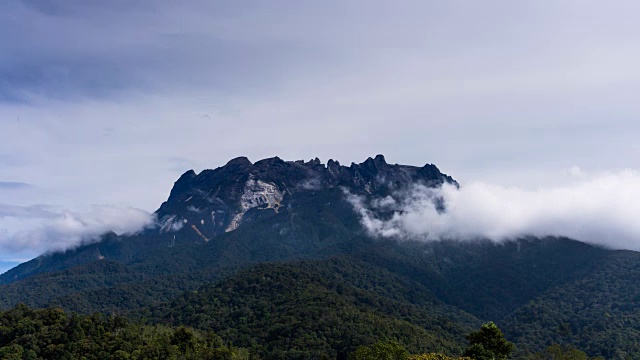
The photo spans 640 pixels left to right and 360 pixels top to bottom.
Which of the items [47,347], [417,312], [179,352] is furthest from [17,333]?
[417,312]

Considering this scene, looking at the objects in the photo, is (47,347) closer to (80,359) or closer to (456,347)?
(80,359)

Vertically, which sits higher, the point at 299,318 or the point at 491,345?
the point at 491,345

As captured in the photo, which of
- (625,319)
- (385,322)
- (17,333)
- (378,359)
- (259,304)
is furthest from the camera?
(625,319)

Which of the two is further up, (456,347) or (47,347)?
(47,347)

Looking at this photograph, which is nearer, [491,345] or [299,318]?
[491,345]

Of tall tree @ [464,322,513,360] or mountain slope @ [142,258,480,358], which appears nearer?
tall tree @ [464,322,513,360]

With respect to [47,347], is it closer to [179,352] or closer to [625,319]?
[179,352]

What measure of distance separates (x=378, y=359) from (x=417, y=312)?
4678 inches

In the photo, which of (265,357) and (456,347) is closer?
(265,357)

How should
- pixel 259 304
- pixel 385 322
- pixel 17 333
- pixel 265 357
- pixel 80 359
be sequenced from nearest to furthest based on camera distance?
pixel 80 359, pixel 17 333, pixel 265 357, pixel 385 322, pixel 259 304

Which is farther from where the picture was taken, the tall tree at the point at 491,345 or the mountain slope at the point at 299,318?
the mountain slope at the point at 299,318

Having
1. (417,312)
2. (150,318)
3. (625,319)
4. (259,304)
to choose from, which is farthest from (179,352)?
(625,319)

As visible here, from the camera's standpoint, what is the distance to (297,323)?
Answer: 5842 inches

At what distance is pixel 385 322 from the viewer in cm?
15250
